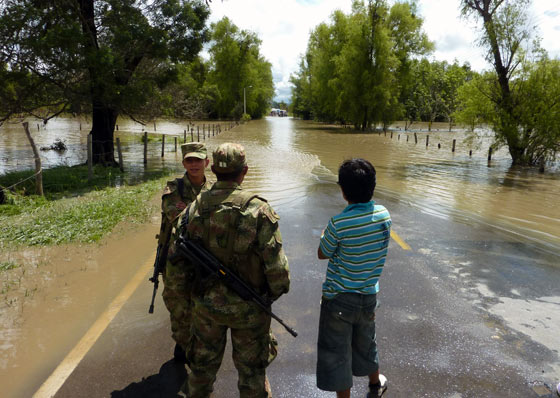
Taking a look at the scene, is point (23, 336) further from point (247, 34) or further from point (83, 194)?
point (247, 34)

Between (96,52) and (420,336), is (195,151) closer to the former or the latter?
(420,336)

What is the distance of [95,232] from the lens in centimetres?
671

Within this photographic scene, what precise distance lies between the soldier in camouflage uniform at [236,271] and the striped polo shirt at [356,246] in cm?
39

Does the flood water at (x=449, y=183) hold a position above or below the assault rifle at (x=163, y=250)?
below

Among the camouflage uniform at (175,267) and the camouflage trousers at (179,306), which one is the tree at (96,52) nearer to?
the camouflage uniform at (175,267)

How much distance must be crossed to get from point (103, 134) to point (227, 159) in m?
15.8

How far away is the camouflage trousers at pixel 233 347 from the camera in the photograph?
243 cm

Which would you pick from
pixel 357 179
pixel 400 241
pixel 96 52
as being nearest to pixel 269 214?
pixel 357 179

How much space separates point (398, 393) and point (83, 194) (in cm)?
1004

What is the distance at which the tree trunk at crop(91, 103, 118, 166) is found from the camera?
52.4 ft

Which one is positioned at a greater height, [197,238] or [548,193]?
[197,238]

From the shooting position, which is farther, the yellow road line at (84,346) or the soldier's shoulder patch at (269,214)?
the yellow road line at (84,346)

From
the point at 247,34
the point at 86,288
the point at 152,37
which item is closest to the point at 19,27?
the point at 152,37

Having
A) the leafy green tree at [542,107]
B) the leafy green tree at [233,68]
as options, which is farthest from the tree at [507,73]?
the leafy green tree at [233,68]
